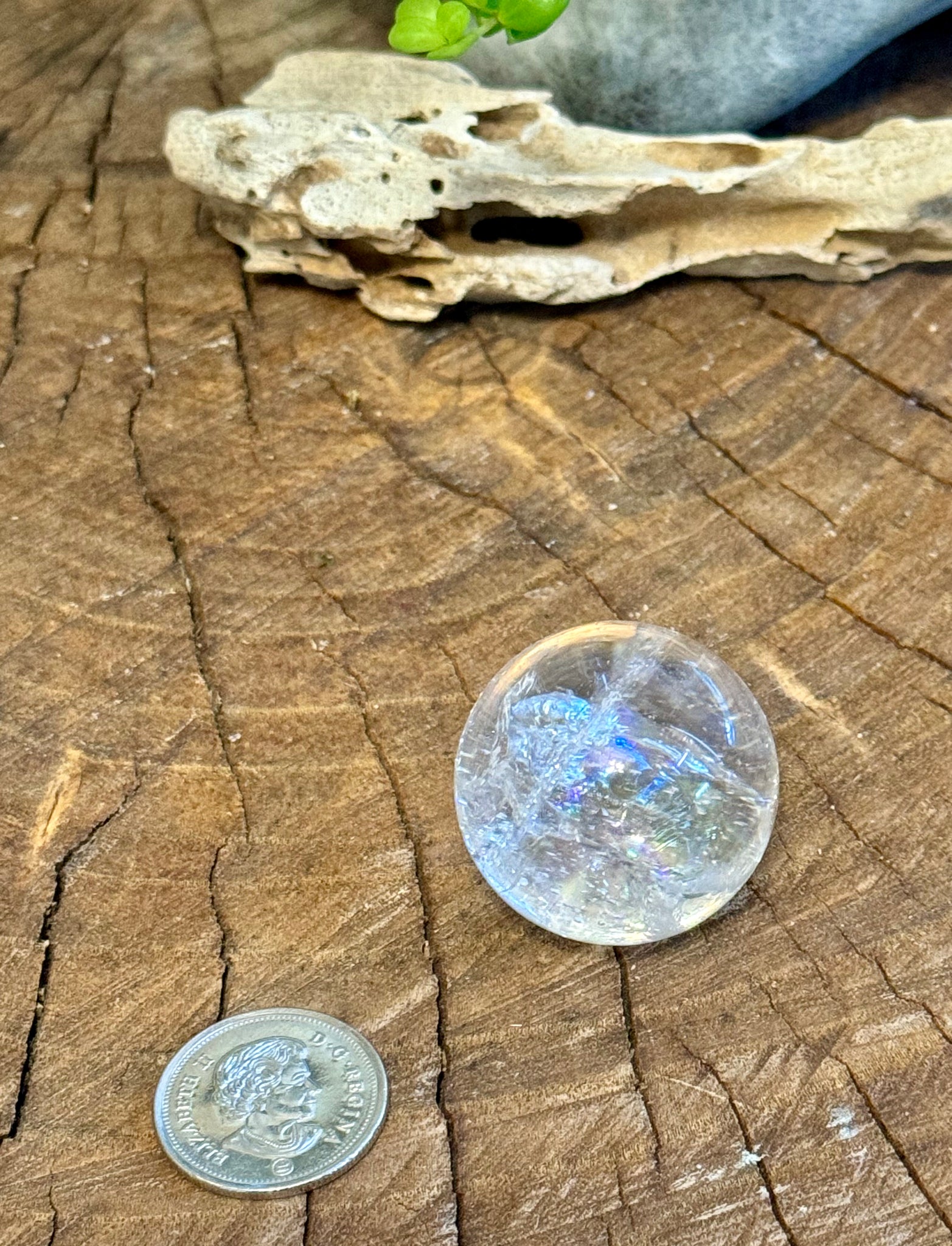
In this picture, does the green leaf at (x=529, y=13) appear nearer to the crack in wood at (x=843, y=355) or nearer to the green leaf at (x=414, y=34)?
the green leaf at (x=414, y=34)

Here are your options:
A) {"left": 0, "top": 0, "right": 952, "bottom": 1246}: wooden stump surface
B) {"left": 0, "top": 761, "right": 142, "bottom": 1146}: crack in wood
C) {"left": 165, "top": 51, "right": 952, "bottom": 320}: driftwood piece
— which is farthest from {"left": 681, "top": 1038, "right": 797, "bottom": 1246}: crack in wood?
{"left": 165, "top": 51, "right": 952, "bottom": 320}: driftwood piece

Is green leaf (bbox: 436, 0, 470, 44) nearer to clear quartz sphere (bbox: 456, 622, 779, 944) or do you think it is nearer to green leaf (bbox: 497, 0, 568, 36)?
green leaf (bbox: 497, 0, 568, 36)

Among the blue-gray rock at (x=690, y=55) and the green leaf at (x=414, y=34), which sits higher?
the green leaf at (x=414, y=34)

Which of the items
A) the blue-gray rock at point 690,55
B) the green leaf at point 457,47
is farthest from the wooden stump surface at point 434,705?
the green leaf at point 457,47

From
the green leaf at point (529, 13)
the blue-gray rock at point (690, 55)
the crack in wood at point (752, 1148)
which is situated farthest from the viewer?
the blue-gray rock at point (690, 55)

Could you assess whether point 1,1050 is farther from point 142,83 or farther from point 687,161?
point 142,83

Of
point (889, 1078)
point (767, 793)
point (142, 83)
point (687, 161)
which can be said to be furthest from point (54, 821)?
point (142, 83)

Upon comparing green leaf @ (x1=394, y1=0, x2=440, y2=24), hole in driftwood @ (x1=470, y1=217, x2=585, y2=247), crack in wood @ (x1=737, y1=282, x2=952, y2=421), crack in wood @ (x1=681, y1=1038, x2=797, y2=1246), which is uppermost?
green leaf @ (x1=394, y1=0, x2=440, y2=24)

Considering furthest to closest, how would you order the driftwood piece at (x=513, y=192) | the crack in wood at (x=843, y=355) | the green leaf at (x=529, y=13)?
the driftwood piece at (x=513, y=192) < the crack in wood at (x=843, y=355) < the green leaf at (x=529, y=13)
